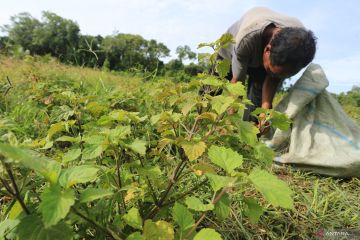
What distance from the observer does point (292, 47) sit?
1.94 metres

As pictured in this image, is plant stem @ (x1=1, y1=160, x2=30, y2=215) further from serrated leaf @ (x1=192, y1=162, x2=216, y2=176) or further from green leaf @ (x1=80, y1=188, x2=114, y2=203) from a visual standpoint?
→ serrated leaf @ (x1=192, y1=162, x2=216, y2=176)

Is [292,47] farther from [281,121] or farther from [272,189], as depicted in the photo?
[272,189]

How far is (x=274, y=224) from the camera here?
153cm

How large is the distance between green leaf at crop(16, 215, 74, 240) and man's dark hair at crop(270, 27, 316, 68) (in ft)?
5.38

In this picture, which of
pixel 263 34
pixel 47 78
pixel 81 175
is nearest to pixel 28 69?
pixel 47 78

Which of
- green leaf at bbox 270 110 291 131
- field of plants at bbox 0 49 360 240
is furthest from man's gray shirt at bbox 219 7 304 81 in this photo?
green leaf at bbox 270 110 291 131

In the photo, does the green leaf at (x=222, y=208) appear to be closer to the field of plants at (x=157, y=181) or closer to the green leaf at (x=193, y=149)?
the field of plants at (x=157, y=181)

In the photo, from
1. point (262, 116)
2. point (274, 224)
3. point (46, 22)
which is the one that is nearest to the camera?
point (262, 116)

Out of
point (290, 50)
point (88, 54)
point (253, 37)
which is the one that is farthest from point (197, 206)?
point (88, 54)

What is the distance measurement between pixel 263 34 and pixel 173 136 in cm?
136

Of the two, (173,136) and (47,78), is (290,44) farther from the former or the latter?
(47,78)

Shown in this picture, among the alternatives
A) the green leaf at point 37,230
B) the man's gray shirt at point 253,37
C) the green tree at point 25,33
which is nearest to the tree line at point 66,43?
the green tree at point 25,33

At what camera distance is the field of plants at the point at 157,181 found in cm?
72

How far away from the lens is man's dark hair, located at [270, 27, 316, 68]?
1.95 m
